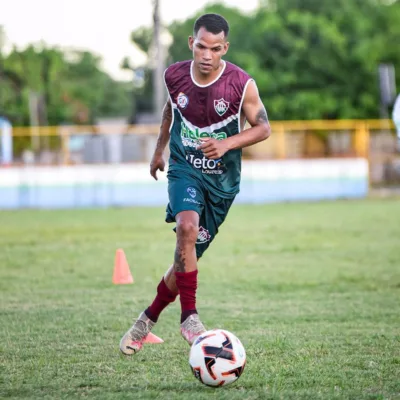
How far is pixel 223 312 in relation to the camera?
24.8ft

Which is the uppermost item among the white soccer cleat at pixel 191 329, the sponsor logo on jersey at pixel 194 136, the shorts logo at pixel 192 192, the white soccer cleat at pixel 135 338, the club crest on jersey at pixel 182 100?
the club crest on jersey at pixel 182 100

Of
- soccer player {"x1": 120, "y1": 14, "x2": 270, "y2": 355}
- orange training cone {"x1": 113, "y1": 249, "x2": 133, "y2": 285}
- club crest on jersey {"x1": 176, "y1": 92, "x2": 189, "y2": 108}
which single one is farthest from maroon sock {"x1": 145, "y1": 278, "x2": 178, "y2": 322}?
orange training cone {"x1": 113, "y1": 249, "x2": 133, "y2": 285}

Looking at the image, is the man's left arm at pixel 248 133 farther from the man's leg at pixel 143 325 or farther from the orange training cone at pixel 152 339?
the orange training cone at pixel 152 339

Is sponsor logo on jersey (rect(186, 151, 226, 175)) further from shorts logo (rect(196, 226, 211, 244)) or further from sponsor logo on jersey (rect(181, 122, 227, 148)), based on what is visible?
shorts logo (rect(196, 226, 211, 244))

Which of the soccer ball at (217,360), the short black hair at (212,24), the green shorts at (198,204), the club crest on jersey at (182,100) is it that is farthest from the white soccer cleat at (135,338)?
the short black hair at (212,24)

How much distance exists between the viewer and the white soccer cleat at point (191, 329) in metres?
5.49

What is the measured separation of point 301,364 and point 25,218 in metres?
15.5

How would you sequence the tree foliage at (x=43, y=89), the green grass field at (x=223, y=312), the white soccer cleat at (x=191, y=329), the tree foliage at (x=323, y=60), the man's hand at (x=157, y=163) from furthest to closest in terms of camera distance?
the tree foliage at (x=43, y=89) < the tree foliage at (x=323, y=60) < the man's hand at (x=157, y=163) < the white soccer cleat at (x=191, y=329) < the green grass field at (x=223, y=312)

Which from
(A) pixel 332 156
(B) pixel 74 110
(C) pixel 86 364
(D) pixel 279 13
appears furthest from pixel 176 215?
(B) pixel 74 110

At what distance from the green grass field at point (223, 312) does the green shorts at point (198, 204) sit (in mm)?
781

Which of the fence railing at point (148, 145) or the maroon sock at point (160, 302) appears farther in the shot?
the fence railing at point (148, 145)

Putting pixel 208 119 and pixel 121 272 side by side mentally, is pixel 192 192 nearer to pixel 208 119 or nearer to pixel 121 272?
pixel 208 119

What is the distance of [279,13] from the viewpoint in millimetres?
50594

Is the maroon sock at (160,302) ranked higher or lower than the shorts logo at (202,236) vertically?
lower
